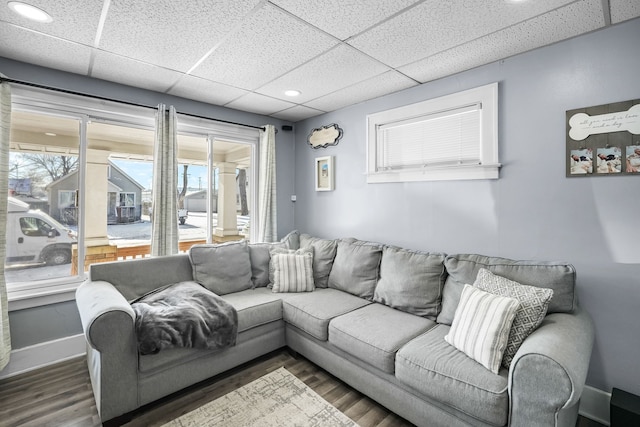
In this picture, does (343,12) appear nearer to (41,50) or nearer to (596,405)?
(41,50)

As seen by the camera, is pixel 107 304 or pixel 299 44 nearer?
pixel 107 304

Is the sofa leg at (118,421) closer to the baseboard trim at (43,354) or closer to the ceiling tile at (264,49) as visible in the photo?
the baseboard trim at (43,354)

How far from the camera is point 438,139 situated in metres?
2.76

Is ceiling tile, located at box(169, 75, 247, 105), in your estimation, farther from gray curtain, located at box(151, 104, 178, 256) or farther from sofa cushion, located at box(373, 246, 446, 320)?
sofa cushion, located at box(373, 246, 446, 320)

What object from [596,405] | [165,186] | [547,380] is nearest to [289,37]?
[165,186]

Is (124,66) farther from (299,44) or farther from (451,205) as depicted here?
(451,205)

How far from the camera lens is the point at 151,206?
3.15 meters

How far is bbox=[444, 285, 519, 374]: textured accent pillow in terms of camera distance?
162cm

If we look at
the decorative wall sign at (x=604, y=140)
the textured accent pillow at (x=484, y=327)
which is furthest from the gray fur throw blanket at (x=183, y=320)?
the decorative wall sign at (x=604, y=140)

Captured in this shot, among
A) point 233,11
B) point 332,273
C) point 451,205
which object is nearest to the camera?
point 233,11

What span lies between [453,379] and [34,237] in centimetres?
346

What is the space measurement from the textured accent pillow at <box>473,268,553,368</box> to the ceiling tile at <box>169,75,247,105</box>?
2869mm

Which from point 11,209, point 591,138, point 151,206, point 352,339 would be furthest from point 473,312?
point 11,209

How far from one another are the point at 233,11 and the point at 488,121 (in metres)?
2.04
